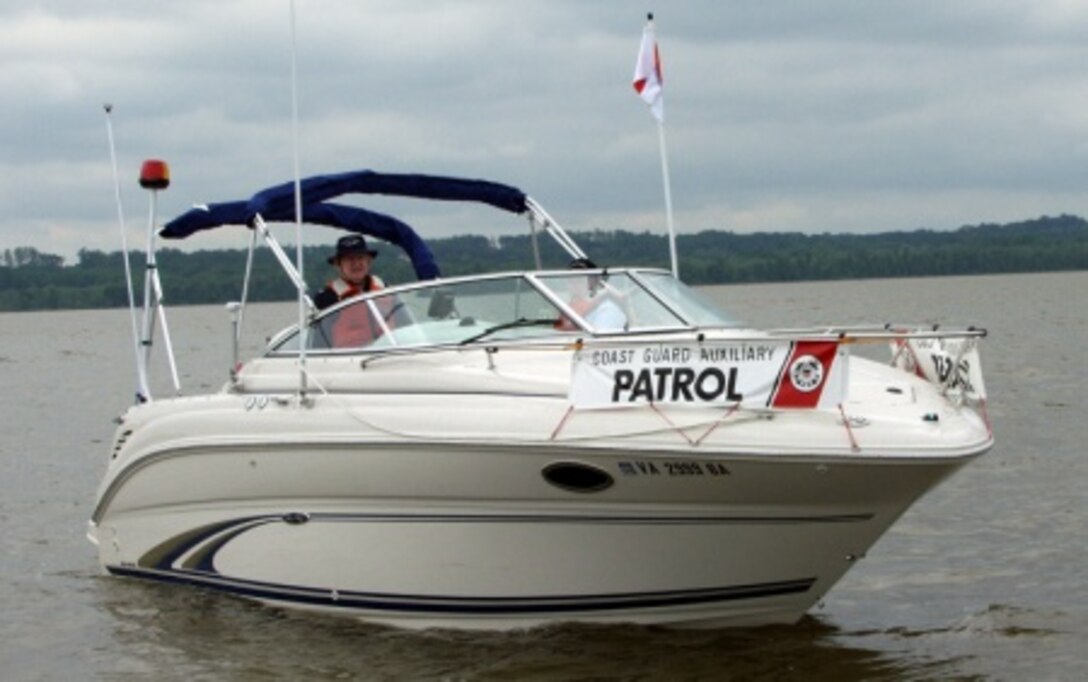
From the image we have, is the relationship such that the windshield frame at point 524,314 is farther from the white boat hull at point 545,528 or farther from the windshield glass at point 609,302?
the white boat hull at point 545,528

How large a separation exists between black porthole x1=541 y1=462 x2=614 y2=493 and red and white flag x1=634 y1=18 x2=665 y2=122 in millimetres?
3953

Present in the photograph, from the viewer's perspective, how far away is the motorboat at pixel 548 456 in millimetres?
8383

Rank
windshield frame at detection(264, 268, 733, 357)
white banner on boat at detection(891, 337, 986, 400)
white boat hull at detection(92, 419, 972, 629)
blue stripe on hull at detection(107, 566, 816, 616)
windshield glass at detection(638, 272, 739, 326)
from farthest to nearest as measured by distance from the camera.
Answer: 1. windshield glass at detection(638, 272, 739, 326)
2. windshield frame at detection(264, 268, 733, 357)
3. white banner on boat at detection(891, 337, 986, 400)
4. blue stripe on hull at detection(107, 566, 816, 616)
5. white boat hull at detection(92, 419, 972, 629)

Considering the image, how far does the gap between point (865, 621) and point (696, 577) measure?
7.76 feet

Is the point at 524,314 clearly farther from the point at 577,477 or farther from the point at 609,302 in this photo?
the point at 577,477

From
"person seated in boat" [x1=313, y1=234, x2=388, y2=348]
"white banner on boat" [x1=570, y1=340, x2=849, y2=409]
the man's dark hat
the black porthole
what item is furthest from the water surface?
the man's dark hat

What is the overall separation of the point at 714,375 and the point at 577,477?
917 millimetres

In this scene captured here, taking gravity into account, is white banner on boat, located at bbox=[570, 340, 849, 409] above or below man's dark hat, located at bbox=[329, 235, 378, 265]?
below

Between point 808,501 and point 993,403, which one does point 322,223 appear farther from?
point 993,403

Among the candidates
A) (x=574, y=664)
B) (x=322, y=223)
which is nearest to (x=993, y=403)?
(x=322, y=223)

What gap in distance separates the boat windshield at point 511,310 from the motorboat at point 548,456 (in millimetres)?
16

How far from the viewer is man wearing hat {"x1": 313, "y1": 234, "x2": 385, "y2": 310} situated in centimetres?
1170

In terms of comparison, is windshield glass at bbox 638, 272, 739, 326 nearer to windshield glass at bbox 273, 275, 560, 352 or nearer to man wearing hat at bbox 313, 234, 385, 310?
windshield glass at bbox 273, 275, 560, 352

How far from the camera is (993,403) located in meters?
24.0
